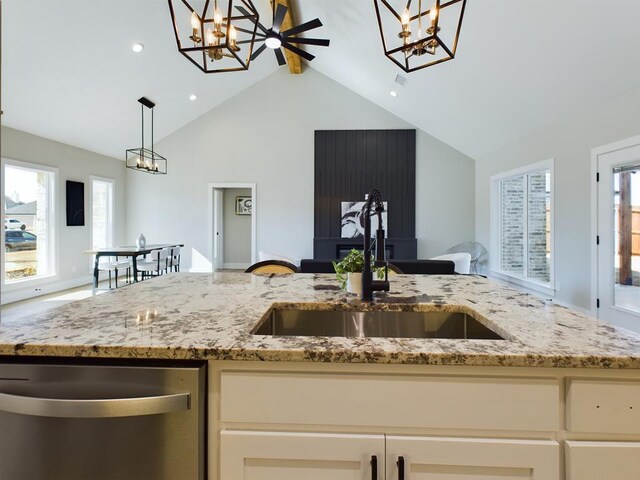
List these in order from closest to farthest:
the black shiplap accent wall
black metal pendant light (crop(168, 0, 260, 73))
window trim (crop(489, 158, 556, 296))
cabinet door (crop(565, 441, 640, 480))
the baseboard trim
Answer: cabinet door (crop(565, 441, 640, 480)) → black metal pendant light (crop(168, 0, 260, 73)) → window trim (crop(489, 158, 556, 296)) → the baseboard trim → the black shiplap accent wall

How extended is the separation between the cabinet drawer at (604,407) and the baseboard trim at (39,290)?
6317 mm

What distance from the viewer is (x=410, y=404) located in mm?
788

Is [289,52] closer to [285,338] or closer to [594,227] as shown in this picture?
[594,227]

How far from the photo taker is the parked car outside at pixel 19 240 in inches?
195

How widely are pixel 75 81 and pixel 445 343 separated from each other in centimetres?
578

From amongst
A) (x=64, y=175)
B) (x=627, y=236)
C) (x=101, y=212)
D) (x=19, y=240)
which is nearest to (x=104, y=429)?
(x=627, y=236)

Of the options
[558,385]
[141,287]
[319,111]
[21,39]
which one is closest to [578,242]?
[558,385]

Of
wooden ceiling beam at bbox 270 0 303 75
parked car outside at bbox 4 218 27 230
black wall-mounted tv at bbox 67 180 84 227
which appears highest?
wooden ceiling beam at bbox 270 0 303 75

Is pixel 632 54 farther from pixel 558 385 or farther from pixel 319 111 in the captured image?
pixel 319 111

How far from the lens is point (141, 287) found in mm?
1622

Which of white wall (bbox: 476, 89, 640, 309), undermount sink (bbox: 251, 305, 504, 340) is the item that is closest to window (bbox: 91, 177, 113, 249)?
undermount sink (bbox: 251, 305, 504, 340)

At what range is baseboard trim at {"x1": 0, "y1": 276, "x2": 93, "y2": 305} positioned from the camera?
485cm

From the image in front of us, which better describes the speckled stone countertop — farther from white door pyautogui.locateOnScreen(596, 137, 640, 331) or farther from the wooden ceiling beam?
the wooden ceiling beam

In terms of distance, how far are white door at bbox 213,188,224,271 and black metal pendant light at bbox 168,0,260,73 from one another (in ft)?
9.25
